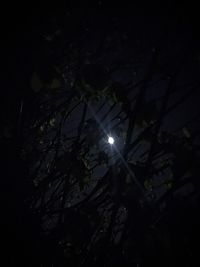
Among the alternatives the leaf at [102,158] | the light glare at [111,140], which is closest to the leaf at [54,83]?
the light glare at [111,140]

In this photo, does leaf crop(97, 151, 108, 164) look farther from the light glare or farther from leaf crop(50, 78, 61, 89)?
leaf crop(50, 78, 61, 89)

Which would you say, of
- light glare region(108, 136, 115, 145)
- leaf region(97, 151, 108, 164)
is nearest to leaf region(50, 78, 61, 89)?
light glare region(108, 136, 115, 145)

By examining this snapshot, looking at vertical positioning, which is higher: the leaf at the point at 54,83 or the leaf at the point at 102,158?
the leaf at the point at 54,83

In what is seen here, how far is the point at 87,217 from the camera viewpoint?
3541mm

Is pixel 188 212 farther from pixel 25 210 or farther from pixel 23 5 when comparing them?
pixel 23 5

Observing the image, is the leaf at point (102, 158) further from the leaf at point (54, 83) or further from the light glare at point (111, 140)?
the leaf at point (54, 83)

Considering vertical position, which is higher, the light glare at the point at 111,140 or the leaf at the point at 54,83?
the leaf at the point at 54,83

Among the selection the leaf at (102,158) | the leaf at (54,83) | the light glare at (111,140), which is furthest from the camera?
the leaf at (102,158)

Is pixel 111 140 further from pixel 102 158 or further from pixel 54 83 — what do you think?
pixel 54 83

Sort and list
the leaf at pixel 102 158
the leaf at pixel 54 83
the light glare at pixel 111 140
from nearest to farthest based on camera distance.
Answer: the leaf at pixel 54 83 → the light glare at pixel 111 140 → the leaf at pixel 102 158

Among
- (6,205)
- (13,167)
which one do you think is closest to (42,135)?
(13,167)

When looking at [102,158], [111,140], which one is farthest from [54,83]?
[102,158]

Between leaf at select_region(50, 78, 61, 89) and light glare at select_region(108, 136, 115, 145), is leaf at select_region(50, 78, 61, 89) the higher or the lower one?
the higher one

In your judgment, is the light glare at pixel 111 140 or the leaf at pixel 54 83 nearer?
the leaf at pixel 54 83
